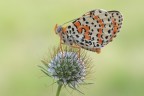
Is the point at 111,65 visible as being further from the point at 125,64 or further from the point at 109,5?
the point at 109,5

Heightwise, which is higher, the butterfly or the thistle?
the butterfly

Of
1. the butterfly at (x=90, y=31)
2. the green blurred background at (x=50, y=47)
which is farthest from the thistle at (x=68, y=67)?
the green blurred background at (x=50, y=47)

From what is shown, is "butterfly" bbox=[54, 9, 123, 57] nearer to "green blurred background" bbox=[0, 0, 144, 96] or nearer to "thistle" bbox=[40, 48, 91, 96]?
"thistle" bbox=[40, 48, 91, 96]

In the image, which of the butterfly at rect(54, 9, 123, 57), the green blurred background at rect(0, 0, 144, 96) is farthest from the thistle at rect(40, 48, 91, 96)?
the green blurred background at rect(0, 0, 144, 96)

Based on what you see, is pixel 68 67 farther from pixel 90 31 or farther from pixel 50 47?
pixel 50 47

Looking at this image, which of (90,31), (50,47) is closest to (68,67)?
(90,31)

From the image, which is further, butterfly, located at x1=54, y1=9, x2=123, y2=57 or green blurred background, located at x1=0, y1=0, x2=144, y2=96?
green blurred background, located at x1=0, y1=0, x2=144, y2=96
